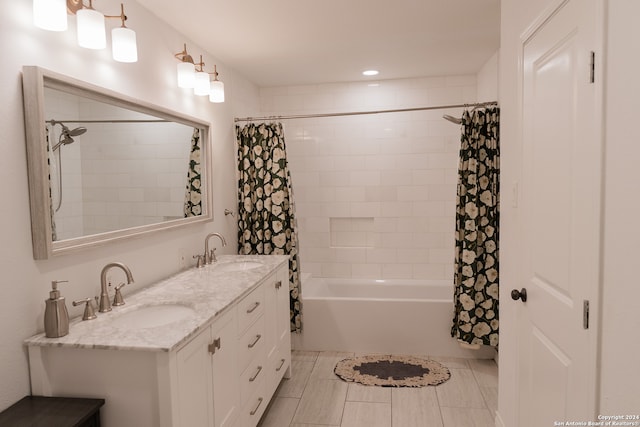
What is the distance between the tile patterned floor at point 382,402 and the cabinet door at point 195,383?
1022 millimetres

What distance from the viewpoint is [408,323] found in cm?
369

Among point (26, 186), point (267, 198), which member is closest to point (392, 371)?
point (267, 198)

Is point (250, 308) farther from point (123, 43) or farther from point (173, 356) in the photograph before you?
point (123, 43)

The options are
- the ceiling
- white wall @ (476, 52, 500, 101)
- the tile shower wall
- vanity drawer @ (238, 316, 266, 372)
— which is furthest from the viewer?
the tile shower wall

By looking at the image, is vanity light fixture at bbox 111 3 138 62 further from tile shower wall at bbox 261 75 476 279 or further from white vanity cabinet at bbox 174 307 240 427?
tile shower wall at bbox 261 75 476 279

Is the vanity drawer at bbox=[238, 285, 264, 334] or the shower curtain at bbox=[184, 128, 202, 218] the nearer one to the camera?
the vanity drawer at bbox=[238, 285, 264, 334]

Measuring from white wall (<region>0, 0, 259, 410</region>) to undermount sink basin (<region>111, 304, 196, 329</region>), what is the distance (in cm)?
22

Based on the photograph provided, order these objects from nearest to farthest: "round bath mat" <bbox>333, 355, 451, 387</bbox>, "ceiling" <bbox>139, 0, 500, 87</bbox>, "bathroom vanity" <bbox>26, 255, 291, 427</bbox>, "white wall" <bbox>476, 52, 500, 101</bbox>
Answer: "bathroom vanity" <bbox>26, 255, 291, 427</bbox> → "ceiling" <bbox>139, 0, 500, 87</bbox> → "round bath mat" <bbox>333, 355, 451, 387</bbox> → "white wall" <bbox>476, 52, 500, 101</bbox>

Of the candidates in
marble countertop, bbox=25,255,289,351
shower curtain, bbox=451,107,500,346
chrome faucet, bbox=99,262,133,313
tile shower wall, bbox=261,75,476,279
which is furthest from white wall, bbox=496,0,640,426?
tile shower wall, bbox=261,75,476,279

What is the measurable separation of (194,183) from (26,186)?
4.52ft

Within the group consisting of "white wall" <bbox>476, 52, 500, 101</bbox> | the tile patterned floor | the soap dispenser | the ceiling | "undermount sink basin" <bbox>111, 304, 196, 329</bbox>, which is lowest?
the tile patterned floor

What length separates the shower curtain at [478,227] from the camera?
3.25m

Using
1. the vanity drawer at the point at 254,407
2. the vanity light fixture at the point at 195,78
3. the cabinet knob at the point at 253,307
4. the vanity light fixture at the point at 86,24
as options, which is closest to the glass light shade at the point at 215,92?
the vanity light fixture at the point at 195,78

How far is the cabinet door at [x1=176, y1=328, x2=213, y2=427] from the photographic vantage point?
1606mm
